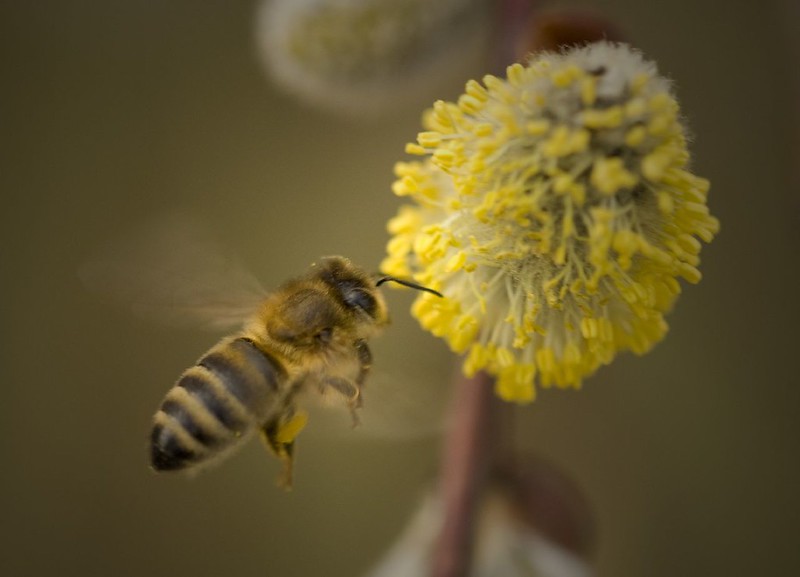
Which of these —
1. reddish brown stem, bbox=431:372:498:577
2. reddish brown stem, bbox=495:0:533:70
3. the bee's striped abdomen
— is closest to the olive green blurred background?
reddish brown stem, bbox=431:372:498:577

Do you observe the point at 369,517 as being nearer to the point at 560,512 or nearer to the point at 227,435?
the point at 560,512

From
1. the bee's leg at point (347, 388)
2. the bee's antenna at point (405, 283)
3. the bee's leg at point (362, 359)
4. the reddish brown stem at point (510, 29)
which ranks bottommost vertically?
the bee's leg at point (347, 388)

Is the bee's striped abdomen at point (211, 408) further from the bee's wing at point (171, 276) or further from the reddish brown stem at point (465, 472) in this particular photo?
Result: the reddish brown stem at point (465, 472)

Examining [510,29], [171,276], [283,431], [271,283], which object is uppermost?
[510,29]

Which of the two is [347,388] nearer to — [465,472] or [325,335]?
[325,335]

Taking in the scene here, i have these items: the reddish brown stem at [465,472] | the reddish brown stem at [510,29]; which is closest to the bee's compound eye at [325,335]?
the reddish brown stem at [465,472]

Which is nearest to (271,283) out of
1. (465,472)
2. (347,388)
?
(465,472)

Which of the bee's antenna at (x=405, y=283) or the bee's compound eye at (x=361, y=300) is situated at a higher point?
the bee's antenna at (x=405, y=283)
